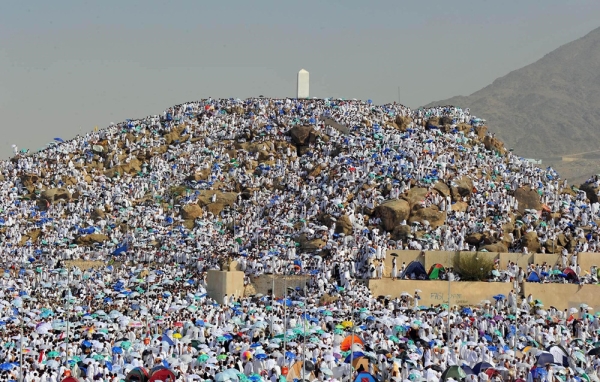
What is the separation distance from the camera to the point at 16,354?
27.6 metres

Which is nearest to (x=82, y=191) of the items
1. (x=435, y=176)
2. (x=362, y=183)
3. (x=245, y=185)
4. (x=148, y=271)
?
(x=245, y=185)

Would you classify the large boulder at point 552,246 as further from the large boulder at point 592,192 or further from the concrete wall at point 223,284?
the concrete wall at point 223,284

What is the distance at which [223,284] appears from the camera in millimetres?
43500

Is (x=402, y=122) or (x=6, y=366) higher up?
(x=402, y=122)

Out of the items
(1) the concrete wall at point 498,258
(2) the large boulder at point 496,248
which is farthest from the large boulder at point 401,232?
(2) the large boulder at point 496,248

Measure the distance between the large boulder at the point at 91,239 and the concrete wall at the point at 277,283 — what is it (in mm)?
13638

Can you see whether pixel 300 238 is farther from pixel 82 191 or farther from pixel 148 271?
pixel 82 191

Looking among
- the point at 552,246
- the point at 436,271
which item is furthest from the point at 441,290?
the point at 552,246

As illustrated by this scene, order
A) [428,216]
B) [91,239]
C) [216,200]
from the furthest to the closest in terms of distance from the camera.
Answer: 1. [216,200]
2. [91,239]
3. [428,216]

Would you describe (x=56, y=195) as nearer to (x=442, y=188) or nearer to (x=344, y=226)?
(x=344, y=226)

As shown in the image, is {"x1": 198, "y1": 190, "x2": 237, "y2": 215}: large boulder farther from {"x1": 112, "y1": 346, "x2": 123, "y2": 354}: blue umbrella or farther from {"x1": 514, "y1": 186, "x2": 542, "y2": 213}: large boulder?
{"x1": 112, "y1": 346, "x2": 123, "y2": 354}: blue umbrella

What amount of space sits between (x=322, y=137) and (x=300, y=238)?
16.3m

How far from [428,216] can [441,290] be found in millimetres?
6691

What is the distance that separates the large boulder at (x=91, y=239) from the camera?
178ft
